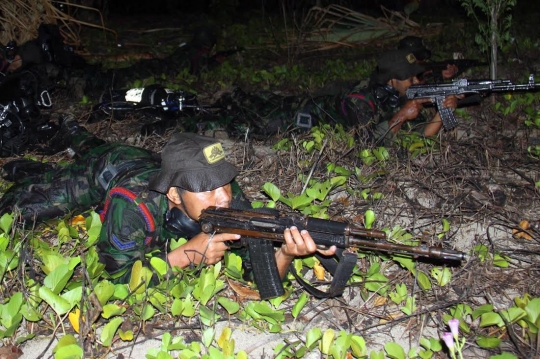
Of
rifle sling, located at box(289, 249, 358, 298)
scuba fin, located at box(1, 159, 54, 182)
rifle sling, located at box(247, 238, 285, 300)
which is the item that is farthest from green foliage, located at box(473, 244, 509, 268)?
scuba fin, located at box(1, 159, 54, 182)

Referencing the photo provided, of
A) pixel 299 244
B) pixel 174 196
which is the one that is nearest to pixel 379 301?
pixel 299 244

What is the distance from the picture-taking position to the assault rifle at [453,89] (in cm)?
448

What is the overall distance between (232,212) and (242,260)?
0.45 metres

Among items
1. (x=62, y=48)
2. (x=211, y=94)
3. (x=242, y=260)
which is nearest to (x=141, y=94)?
(x=211, y=94)

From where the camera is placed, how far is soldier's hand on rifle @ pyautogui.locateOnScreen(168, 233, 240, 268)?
2537mm

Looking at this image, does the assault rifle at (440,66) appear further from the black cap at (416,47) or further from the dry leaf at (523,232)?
the dry leaf at (523,232)

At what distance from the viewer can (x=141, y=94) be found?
5.23m

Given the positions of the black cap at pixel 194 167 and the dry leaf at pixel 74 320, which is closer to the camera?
the dry leaf at pixel 74 320

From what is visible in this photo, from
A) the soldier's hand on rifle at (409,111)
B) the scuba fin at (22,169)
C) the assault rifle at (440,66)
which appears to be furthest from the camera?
the assault rifle at (440,66)

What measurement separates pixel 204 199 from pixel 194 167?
162 millimetres

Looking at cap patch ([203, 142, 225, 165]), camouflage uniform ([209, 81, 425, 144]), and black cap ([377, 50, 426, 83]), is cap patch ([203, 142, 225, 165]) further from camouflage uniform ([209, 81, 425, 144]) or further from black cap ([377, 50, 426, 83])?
black cap ([377, 50, 426, 83])

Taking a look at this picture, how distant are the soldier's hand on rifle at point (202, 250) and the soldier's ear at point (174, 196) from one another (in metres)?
0.20

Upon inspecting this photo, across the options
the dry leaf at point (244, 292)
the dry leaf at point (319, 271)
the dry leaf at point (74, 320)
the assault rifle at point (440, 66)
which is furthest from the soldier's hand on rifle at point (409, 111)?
the dry leaf at point (74, 320)

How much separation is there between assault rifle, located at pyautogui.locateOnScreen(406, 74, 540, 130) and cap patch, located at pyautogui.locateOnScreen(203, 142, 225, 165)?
250 centimetres
